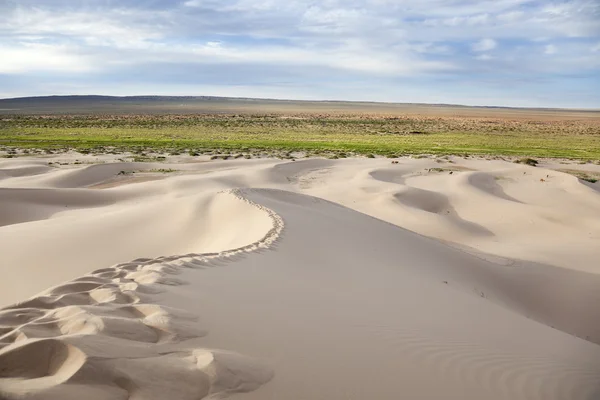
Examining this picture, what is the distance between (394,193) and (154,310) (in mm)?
14519

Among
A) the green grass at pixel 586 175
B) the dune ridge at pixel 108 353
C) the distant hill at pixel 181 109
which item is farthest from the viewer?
the distant hill at pixel 181 109

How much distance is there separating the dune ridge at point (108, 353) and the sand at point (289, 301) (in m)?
0.01

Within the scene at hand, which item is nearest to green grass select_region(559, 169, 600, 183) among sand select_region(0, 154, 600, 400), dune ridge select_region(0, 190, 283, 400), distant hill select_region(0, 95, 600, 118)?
sand select_region(0, 154, 600, 400)

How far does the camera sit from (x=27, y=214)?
14.3 m

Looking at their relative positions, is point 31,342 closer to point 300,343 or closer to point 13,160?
point 300,343

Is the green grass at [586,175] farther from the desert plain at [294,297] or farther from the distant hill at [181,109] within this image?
the distant hill at [181,109]

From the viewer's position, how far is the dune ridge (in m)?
2.73

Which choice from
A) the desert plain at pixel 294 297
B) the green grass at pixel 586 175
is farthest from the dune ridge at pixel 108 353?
the green grass at pixel 586 175

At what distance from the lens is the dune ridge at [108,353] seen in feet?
8.95

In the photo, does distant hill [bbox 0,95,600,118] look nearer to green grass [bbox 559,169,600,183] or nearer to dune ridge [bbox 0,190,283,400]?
green grass [bbox 559,169,600,183]

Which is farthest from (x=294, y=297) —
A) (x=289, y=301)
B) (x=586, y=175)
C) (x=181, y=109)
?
Result: (x=181, y=109)

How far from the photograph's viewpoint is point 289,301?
500 cm

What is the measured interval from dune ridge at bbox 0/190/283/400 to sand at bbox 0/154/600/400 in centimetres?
1

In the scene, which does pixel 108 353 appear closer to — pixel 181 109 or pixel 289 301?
pixel 289 301
